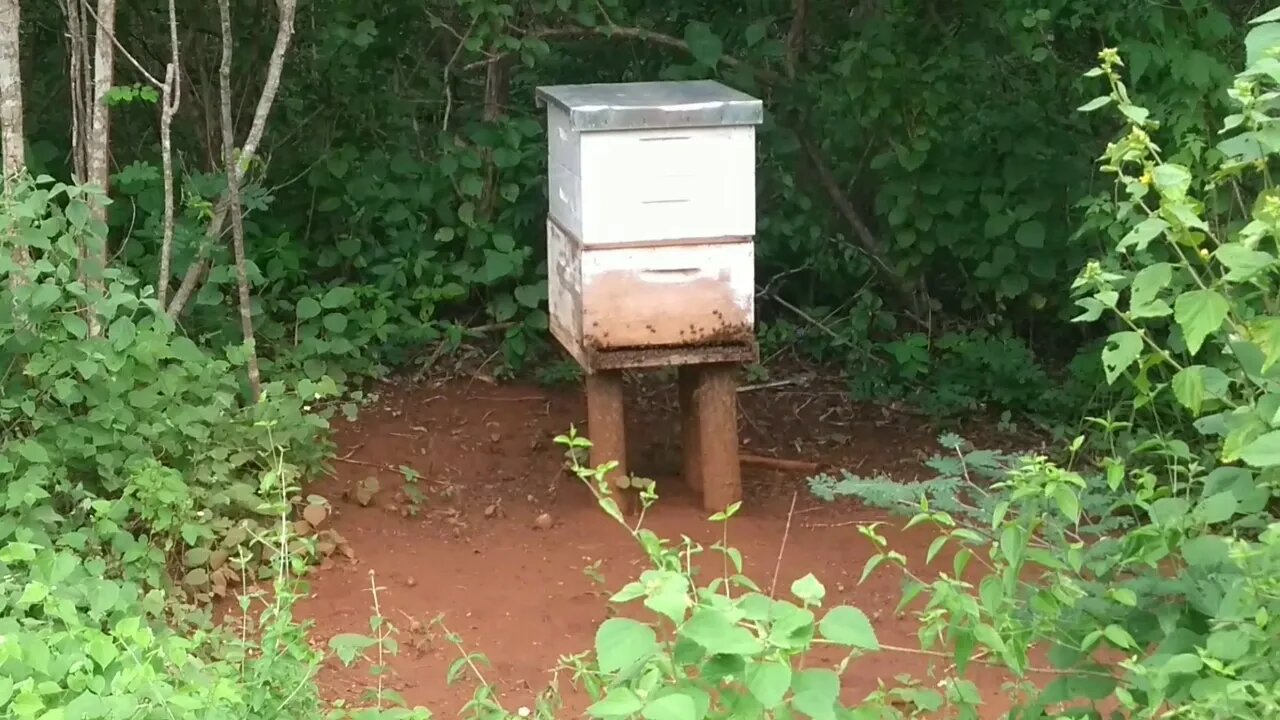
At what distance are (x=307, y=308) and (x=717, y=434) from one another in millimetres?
1858

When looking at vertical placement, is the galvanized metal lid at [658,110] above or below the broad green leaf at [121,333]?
above

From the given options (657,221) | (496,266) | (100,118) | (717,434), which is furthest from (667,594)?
(496,266)

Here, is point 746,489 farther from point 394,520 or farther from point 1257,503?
point 1257,503

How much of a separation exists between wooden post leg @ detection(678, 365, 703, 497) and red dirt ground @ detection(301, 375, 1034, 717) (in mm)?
80

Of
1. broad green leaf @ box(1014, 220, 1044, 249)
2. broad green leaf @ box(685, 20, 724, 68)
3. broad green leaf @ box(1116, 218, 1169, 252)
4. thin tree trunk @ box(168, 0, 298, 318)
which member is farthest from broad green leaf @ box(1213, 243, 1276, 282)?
A: broad green leaf @ box(685, 20, 724, 68)

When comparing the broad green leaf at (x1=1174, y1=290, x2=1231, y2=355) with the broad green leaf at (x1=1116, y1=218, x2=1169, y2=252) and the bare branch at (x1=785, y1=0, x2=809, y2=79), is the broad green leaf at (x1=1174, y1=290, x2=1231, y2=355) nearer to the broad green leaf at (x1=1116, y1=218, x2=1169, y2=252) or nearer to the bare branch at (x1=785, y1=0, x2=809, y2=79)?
the broad green leaf at (x1=1116, y1=218, x2=1169, y2=252)

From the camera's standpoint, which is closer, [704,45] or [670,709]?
[670,709]

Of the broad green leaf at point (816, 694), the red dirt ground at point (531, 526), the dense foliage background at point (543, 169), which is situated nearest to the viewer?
the broad green leaf at point (816, 694)

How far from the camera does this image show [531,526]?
5.18m

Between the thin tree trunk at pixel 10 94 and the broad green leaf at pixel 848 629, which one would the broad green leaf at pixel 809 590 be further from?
the thin tree trunk at pixel 10 94

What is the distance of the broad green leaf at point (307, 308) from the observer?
20.0 ft

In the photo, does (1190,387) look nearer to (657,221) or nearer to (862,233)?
(657,221)

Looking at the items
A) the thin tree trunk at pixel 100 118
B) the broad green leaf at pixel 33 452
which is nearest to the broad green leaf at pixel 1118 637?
the broad green leaf at pixel 33 452

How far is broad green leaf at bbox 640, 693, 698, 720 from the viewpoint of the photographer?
223 centimetres
